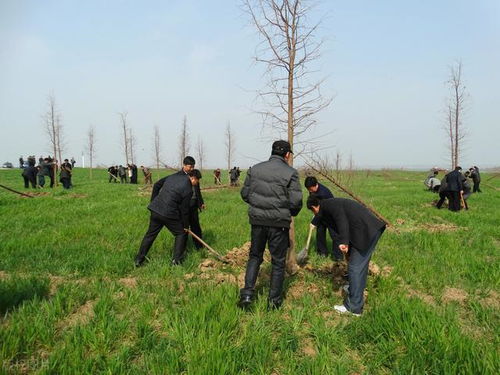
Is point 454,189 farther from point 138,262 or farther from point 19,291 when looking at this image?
point 19,291

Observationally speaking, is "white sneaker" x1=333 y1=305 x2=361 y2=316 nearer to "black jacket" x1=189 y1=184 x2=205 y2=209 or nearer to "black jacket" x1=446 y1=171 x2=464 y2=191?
"black jacket" x1=189 y1=184 x2=205 y2=209

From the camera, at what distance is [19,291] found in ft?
13.3

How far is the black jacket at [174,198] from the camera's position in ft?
18.3

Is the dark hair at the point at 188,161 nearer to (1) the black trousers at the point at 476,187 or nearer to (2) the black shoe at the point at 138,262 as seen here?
(2) the black shoe at the point at 138,262

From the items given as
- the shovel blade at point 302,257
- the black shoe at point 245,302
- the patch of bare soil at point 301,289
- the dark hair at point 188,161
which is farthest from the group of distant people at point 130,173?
the black shoe at point 245,302

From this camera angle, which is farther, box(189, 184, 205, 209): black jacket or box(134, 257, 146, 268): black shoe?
box(189, 184, 205, 209): black jacket

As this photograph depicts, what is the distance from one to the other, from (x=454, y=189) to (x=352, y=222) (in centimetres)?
952

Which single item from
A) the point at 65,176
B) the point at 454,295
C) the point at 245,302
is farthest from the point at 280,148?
the point at 65,176

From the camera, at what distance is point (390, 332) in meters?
3.27

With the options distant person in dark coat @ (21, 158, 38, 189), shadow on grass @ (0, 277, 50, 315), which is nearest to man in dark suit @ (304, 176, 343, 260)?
shadow on grass @ (0, 277, 50, 315)

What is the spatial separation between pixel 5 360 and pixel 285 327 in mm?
2381

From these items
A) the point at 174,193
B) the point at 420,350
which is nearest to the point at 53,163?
the point at 174,193

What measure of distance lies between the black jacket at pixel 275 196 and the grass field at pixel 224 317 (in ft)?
3.18

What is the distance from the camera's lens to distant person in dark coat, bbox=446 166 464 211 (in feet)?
38.4
